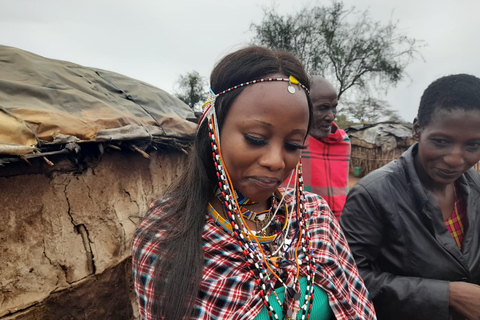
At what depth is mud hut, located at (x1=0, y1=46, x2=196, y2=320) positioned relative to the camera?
2.09m

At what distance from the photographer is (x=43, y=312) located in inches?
89.8

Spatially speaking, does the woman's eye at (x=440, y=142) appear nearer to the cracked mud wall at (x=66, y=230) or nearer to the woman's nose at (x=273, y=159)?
the woman's nose at (x=273, y=159)

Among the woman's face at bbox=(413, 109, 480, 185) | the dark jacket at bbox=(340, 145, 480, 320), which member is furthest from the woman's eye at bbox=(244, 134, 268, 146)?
the woman's face at bbox=(413, 109, 480, 185)

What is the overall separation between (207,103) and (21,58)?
246 centimetres

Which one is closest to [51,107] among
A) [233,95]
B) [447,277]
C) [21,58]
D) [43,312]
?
[21,58]

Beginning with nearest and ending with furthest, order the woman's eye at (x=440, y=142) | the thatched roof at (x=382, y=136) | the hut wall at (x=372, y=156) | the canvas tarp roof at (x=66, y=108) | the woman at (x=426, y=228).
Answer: the woman at (x=426, y=228) < the woman's eye at (x=440, y=142) < the canvas tarp roof at (x=66, y=108) < the thatched roof at (x=382, y=136) < the hut wall at (x=372, y=156)

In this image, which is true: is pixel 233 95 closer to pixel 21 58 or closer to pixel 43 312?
pixel 43 312

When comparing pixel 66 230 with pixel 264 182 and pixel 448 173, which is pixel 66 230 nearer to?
pixel 264 182

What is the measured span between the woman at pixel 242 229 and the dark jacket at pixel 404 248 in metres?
0.24

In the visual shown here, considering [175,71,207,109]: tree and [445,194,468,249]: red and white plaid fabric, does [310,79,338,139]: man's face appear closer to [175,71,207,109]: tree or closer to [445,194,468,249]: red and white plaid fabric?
[445,194,468,249]: red and white plaid fabric

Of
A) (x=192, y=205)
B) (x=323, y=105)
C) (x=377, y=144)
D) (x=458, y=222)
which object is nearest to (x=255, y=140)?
(x=192, y=205)

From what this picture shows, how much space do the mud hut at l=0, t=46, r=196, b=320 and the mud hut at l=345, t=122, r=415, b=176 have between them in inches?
445

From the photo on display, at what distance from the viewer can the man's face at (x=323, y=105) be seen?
2.88 m

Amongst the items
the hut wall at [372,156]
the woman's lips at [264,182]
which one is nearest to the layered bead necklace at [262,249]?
the woman's lips at [264,182]
